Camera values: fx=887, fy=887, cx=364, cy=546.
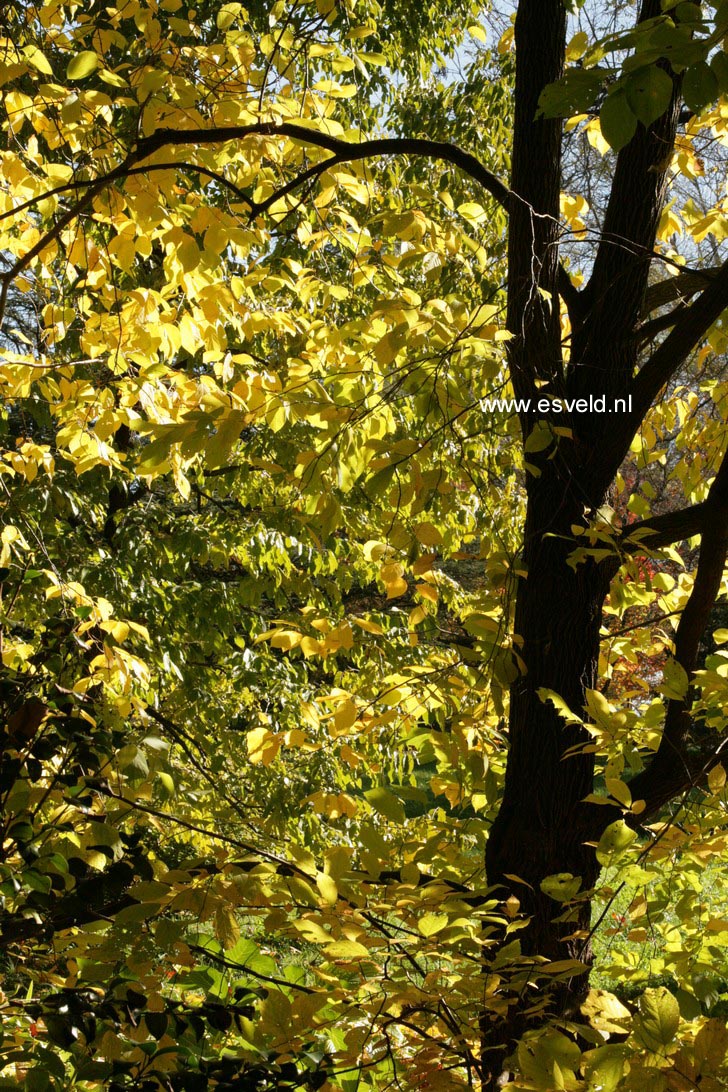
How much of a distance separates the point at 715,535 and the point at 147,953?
1316 millimetres

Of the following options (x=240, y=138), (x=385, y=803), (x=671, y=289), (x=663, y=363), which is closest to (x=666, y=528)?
(x=663, y=363)

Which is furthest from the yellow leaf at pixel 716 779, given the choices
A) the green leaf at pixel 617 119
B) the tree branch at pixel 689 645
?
the green leaf at pixel 617 119

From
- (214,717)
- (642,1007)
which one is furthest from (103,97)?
(214,717)

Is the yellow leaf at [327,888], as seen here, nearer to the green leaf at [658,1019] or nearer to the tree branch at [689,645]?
the green leaf at [658,1019]

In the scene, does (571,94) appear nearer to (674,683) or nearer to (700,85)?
(700,85)

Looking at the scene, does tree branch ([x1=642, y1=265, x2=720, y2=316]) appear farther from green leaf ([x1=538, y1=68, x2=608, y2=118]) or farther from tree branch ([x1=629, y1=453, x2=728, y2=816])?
green leaf ([x1=538, y1=68, x2=608, y2=118])

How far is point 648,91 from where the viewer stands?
0.95 m

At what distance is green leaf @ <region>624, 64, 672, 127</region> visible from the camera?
92 centimetres

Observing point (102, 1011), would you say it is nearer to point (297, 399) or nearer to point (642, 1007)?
point (642, 1007)

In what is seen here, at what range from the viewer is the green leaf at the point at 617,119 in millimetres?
954

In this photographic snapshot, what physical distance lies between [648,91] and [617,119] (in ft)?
0.14

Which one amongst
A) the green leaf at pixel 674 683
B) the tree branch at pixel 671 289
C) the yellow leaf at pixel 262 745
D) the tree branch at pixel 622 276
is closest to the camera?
the green leaf at pixel 674 683

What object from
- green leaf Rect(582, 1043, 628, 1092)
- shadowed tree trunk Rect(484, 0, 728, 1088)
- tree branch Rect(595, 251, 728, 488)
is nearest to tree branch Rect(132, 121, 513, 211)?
shadowed tree trunk Rect(484, 0, 728, 1088)

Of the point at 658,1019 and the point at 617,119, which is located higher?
the point at 617,119
